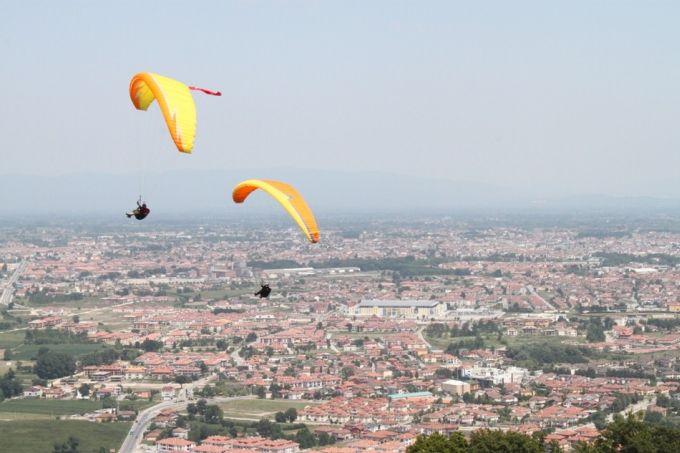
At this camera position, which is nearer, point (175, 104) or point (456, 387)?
point (175, 104)

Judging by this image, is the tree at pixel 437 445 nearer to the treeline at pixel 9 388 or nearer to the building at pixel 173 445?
the building at pixel 173 445

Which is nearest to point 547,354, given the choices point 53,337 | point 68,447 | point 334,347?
point 334,347

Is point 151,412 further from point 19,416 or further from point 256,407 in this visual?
point 19,416

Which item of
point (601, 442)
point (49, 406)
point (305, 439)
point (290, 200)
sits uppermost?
point (290, 200)

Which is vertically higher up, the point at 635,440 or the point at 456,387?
Result: the point at 635,440

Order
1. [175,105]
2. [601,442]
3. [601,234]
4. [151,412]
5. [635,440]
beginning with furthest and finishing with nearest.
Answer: [601,234] → [151,412] → [601,442] → [635,440] → [175,105]
